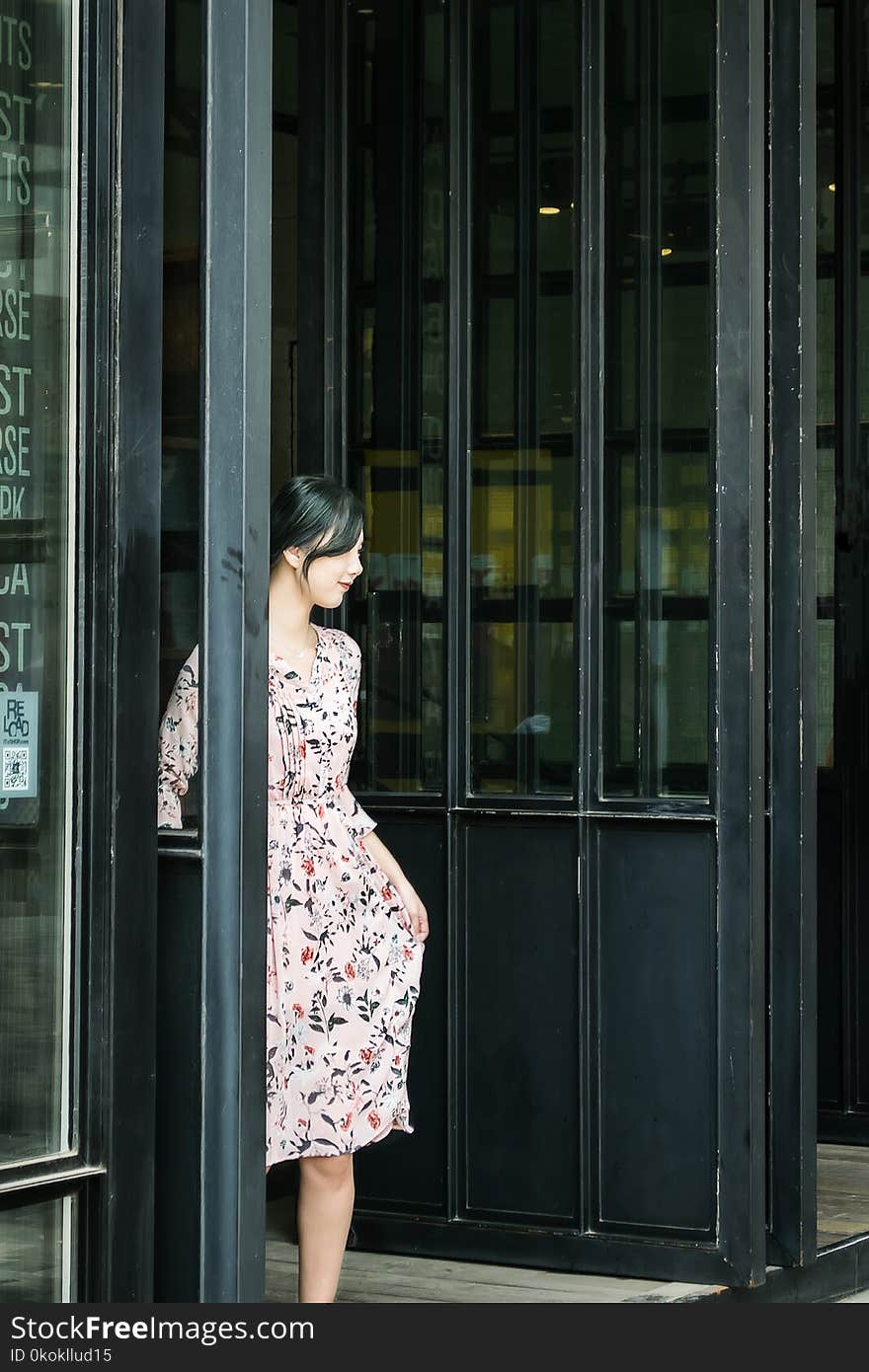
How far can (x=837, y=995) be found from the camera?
24.8 feet

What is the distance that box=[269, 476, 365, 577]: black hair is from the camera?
4418mm

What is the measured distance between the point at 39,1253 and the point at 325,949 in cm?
123

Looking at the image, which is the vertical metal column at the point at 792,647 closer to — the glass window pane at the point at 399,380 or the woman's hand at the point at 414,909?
the glass window pane at the point at 399,380

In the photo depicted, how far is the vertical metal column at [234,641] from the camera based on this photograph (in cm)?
340

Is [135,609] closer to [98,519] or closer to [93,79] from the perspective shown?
[98,519]

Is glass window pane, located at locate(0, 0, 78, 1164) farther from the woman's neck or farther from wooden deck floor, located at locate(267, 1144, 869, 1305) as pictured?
wooden deck floor, located at locate(267, 1144, 869, 1305)

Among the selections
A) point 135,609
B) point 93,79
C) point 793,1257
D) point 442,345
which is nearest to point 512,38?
point 442,345

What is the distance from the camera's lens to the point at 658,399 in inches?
206

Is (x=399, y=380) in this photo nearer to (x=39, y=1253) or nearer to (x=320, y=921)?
(x=320, y=921)

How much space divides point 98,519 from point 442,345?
2260 millimetres

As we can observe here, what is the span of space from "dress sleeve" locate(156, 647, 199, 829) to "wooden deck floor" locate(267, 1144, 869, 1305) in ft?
5.76

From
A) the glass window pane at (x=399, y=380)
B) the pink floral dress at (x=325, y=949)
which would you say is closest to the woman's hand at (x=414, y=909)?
the pink floral dress at (x=325, y=949)

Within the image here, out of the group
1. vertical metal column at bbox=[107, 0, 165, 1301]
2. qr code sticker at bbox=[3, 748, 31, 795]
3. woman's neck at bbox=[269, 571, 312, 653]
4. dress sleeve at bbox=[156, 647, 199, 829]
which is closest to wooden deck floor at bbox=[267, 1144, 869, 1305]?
woman's neck at bbox=[269, 571, 312, 653]

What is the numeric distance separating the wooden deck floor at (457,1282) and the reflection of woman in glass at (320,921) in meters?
0.56
